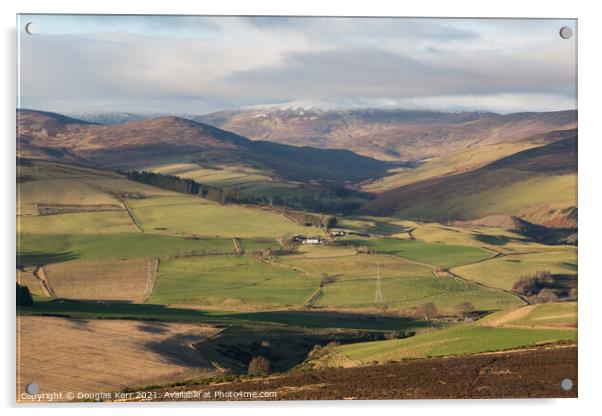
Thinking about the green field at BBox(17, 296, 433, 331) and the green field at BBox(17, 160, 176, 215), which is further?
the green field at BBox(17, 296, 433, 331)

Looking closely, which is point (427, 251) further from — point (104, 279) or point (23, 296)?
point (23, 296)

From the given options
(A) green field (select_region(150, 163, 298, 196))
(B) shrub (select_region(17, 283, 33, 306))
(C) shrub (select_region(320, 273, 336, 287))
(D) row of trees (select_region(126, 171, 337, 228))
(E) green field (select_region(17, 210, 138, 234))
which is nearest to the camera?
(B) shrub (select_region(17, 283, 33, 306))

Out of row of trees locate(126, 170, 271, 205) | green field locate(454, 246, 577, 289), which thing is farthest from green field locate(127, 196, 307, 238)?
green field locate(454, 246, 577, 289)

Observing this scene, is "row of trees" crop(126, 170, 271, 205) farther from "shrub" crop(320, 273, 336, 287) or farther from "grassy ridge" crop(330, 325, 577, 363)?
"grassy ridge" crop(330, 325, 577, 363)

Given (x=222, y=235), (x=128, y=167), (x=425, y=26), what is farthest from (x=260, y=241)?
(x=425, y=26)

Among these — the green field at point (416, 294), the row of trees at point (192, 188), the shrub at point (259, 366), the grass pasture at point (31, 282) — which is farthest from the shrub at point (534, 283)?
the row of trees at point (192, 188)

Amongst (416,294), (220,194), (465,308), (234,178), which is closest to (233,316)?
(416,294)
